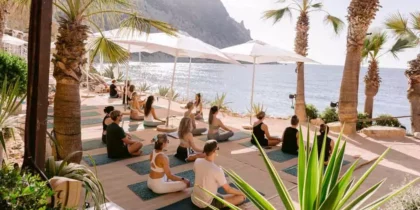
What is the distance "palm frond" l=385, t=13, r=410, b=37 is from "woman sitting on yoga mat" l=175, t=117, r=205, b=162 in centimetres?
1049

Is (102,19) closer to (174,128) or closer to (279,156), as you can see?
(174,128)

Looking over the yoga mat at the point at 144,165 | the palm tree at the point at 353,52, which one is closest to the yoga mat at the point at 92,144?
the yoga mat at the point at 144,165

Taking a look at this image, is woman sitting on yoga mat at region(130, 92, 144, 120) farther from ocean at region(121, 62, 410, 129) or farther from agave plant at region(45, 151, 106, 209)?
agave plant at region(45, 151, 106, 209)

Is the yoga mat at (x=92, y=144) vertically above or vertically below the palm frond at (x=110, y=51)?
below

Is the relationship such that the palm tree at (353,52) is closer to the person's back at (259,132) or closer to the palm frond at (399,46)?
the person's back at (259,132)

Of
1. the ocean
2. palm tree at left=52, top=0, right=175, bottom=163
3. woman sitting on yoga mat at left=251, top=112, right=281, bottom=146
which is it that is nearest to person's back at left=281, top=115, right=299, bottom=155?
woman sitting on yoga mat at left=251, top=112, right=281, bottom=146

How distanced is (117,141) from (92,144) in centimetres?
141

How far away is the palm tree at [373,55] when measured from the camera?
44.6 feet

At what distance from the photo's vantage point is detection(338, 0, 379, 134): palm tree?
9328mm

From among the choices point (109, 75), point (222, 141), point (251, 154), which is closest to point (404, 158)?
point (251, 154)

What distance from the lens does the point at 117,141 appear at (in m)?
5.98

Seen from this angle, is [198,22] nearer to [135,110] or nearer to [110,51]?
[135,110]

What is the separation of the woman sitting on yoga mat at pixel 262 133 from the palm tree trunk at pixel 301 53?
5.22m

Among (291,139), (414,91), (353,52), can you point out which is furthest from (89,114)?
(414,91)
